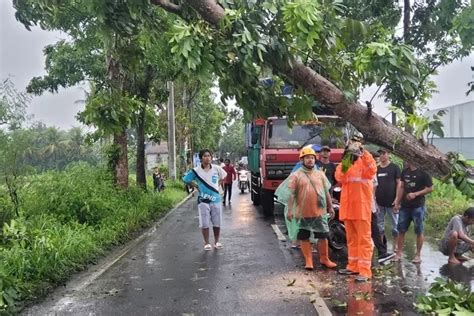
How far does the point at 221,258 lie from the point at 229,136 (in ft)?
312

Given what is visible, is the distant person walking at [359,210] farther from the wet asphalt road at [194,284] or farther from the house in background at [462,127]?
the house in background at [462,127]

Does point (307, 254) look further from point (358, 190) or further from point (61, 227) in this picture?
point (61, 227)

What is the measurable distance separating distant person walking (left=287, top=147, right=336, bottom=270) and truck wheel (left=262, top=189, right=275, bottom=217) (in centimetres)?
601

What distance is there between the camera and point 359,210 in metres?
7.14

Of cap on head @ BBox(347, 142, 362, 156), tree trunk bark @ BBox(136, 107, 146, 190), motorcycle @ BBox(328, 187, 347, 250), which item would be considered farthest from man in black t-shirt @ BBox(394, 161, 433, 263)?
tree trunk bark @ BBox(136, 107, 146, 190)

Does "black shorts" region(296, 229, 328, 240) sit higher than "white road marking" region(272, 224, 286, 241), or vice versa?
"black shorts" region(296, 229, 328, 240)

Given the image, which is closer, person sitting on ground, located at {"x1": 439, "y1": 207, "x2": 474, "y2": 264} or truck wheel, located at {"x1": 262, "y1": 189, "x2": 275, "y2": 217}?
person sitting on ground, located at {"x1": 439, "y1": 207, "x2": 474, "y2": 264}

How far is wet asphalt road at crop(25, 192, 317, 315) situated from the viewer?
19.3 feet

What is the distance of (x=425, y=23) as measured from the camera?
14.8 m

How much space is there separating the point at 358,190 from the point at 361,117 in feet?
8.42

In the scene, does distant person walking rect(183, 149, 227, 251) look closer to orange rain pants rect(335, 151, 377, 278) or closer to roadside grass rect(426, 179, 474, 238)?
orange rain pants rect(335, 151, 377, 278)

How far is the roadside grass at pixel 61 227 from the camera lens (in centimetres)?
667

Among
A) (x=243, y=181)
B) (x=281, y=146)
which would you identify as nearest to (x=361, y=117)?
(x=281, y=146)

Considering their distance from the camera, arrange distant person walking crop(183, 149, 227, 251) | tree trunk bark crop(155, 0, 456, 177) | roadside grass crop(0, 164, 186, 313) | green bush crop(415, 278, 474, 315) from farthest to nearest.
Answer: distant person walking crop(183, 149, 227, 251)
roadside grass crop(0, 164, 186, 313)
green bush crop(415, 278, 474, 315)
tree trunk bark crop(155, 0, 456, 177)
